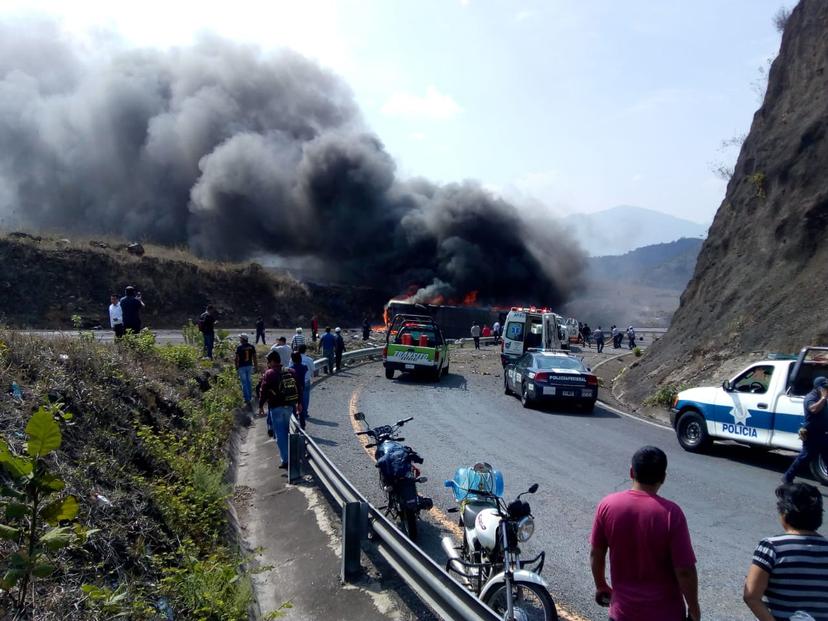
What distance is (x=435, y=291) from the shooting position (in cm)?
3966

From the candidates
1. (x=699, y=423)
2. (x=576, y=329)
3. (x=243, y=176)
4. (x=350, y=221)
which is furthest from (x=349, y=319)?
(x=699, y=423)

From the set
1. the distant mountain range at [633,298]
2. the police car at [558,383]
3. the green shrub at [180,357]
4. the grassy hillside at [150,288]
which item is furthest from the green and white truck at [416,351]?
the distant mountain range at [633,298]

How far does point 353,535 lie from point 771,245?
16820 mm

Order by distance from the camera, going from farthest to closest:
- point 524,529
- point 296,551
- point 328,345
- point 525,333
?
1. point 525,333
2. point 328,345
3. point 296,551
4. point 524,529

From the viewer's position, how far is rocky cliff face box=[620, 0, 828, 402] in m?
15.3

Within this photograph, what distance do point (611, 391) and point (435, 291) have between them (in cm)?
2111

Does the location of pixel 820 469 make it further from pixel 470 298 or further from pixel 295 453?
pixel 470 298

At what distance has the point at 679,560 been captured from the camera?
116 inches

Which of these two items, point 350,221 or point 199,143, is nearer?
point 350,221

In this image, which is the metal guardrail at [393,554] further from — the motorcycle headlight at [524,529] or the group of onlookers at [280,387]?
the group of onlookers at [280,387]

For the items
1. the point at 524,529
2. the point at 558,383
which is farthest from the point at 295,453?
the point at 558,383

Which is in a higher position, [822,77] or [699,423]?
[822,77]

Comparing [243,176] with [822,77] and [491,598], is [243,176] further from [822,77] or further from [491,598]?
[491,598]

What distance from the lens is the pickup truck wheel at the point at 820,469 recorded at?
8.58m
